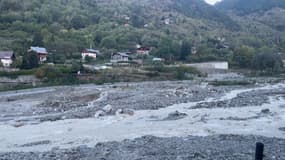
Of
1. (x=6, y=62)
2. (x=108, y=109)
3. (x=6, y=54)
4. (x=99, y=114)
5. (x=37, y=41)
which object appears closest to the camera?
(x=99, y=114)

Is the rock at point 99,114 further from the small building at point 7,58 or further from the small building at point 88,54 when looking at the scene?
the small building at point 88,54

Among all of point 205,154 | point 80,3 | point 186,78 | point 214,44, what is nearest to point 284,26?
point 214,44

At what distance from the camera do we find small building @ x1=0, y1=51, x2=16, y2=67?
169 feet

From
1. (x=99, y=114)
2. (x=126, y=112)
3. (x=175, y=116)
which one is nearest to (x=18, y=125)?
(x=99, y=114)

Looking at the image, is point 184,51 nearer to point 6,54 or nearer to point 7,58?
point 6,54

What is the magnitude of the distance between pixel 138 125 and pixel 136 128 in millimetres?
944

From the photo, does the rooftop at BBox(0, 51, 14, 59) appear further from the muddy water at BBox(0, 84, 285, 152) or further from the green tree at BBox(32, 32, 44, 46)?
the muddy water at BBox(0, 84, 285, 152)

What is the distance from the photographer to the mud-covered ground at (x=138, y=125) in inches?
631

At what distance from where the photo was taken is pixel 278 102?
33.2 meters

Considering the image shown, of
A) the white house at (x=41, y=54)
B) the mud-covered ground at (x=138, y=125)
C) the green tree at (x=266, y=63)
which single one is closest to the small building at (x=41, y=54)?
the white house at (x=41, y=54)

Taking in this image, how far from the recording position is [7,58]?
51875mm

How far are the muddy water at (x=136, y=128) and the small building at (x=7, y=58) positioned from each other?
2871cm

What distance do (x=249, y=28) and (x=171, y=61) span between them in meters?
75.8

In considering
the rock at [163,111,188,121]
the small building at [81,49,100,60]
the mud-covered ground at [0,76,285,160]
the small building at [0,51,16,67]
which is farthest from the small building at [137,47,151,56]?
the rock at [163,111,188,121]
